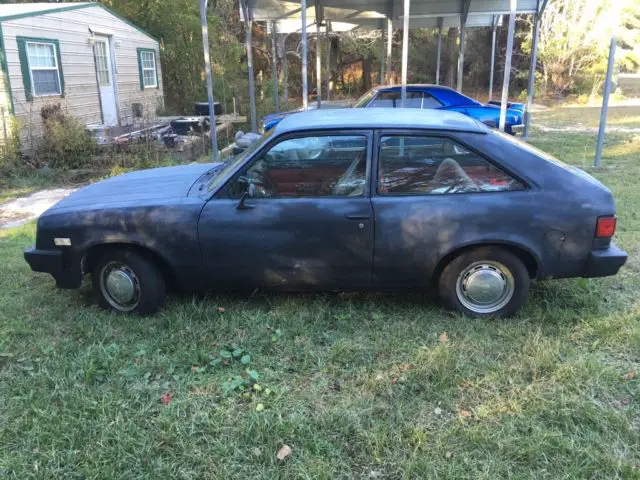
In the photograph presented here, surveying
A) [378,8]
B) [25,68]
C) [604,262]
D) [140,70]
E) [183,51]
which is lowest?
[604,262]

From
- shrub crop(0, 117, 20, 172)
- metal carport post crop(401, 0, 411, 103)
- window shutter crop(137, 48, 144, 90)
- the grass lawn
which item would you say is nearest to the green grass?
metal carport post crop(401, 0, 411, 103)

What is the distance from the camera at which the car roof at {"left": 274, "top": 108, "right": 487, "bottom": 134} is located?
12.5 feet

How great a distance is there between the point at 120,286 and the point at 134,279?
0.42 feet

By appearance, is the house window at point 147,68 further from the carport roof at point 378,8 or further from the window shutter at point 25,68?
the window shutter at point 25,68

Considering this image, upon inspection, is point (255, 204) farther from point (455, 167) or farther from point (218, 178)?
point (455, 167)

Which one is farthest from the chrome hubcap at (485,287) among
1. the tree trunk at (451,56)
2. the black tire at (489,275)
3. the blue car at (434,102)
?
the tree trunk at (451,56)

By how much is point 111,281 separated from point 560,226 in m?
3.30

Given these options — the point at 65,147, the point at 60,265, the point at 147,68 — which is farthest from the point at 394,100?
the point at 147,68

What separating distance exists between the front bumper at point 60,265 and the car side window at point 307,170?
1299 millimetres

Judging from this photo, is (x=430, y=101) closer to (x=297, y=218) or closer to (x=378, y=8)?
(x=378, y=8)

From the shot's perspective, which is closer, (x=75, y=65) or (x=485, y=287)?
(x=485, y=287)

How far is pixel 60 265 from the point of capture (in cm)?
393

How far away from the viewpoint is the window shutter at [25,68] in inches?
440

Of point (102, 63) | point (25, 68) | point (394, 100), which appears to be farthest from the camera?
point (102, 63)
